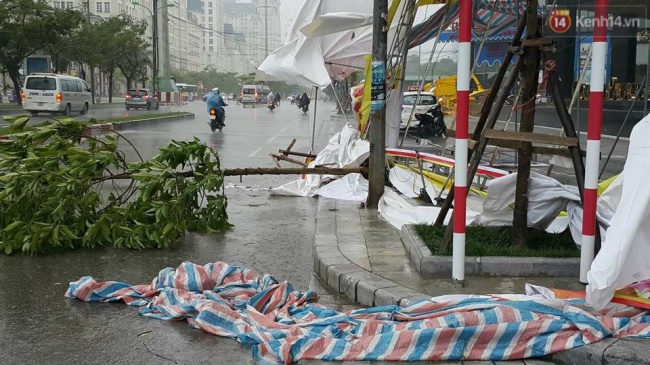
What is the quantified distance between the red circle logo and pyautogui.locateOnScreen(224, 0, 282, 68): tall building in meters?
111

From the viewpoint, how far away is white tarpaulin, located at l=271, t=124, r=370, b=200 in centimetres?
958

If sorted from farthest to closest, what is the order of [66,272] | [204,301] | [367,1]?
[367,1] < [66,272] < [204,301]

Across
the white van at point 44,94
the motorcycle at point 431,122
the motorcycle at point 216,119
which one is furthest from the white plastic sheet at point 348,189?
the white van at point 44,94

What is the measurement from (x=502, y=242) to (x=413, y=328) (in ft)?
6.77

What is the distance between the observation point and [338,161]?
10.7 meters

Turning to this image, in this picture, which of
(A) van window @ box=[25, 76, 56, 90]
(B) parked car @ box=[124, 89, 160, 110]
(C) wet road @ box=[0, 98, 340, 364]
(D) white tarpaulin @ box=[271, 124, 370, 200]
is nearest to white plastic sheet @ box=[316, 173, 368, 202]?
(D) white tarpaulin @ box=[271, 124, 370, 200]

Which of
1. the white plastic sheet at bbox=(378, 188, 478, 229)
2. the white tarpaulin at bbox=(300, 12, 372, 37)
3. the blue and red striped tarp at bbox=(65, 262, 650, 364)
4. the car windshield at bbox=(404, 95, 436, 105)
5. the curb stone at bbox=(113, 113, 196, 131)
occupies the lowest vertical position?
the blue and red striped tarp at bbox=(65, 262, 650, 364)

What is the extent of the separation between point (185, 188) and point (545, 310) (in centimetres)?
411

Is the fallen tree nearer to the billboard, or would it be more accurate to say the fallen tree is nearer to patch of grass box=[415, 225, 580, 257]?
patch of grass box=[415, 225, 580, 257]

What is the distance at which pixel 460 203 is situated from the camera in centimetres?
488

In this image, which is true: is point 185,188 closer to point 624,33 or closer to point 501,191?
point 501,191

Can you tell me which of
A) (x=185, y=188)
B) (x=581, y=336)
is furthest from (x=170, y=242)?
(x=581, y=336)

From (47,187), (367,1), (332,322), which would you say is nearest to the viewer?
A: (332,322)

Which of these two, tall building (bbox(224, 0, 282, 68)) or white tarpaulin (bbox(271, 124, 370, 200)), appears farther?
tall building (bbox(224, 0, 282, 68))
